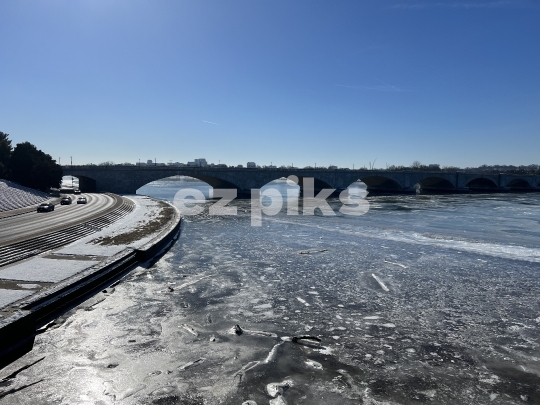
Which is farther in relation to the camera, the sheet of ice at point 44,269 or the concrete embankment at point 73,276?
the sheet of ice at point 44,269

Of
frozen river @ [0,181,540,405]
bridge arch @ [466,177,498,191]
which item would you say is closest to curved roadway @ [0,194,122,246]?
frozen river @ [0,181,540,405]

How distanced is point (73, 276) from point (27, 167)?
50446 mm

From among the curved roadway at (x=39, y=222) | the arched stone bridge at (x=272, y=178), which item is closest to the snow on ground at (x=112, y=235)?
the curved roadway at (x=39, y=222)

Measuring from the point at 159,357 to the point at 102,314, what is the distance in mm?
4324

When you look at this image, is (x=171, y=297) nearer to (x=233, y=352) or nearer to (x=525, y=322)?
(x=233, y=352)

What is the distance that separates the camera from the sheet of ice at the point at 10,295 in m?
12.2

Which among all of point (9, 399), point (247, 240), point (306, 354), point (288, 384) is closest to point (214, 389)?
point (288, 384)

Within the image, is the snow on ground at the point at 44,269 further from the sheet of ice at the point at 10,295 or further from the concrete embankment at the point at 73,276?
the sheet of ice at the point at 10,295

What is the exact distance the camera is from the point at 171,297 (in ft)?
50.6

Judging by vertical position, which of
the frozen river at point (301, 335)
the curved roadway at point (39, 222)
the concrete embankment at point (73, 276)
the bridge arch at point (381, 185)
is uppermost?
the bridge arch at point (381, 185)

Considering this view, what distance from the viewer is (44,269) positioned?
55.9 ft

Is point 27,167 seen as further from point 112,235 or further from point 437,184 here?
point 437,184

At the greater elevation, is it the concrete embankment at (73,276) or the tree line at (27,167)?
the tree line at (27,167)

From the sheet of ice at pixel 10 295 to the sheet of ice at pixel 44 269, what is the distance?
1662 millimetres
